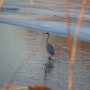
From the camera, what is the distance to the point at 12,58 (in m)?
8.34

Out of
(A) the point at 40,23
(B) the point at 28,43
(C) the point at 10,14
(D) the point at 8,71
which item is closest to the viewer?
(D) the point at 8,71

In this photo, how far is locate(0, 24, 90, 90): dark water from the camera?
667cm

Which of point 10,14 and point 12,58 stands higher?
point 12,58

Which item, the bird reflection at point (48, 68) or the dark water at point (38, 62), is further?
the bird reflection at point (48, 68)

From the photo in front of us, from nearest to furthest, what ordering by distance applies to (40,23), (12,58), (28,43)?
(12,58)
(28,43)
(40,23)

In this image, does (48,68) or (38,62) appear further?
(38,62)

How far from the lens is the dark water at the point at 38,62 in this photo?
21.9 ft

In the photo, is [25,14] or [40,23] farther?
[25,14]

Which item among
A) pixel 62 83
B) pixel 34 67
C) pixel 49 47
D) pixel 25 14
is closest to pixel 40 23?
pixel 25 14

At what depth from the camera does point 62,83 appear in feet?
21.7

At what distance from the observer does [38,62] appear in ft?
26.6

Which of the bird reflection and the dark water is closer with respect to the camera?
the dark water

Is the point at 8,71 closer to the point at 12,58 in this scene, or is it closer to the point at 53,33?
the point at 12,58

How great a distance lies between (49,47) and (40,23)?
4343mm
